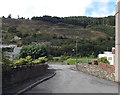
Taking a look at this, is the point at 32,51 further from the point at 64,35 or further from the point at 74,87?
the point at 64,35

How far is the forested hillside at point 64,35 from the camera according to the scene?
116 metres

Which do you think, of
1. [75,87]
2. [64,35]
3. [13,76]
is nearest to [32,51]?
[75,87]

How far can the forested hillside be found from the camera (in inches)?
4547

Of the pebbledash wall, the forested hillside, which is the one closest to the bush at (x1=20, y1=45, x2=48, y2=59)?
the pebbledash wall

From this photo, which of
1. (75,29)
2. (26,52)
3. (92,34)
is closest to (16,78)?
(26,52)

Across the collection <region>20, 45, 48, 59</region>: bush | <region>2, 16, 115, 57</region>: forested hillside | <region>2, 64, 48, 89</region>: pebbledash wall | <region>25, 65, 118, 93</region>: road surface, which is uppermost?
<region>2, 16, 115, 57</region>: forested hillside

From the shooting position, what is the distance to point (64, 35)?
487 ft

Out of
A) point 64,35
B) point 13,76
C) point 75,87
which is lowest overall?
point 75,87

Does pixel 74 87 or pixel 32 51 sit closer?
pixel 74 87

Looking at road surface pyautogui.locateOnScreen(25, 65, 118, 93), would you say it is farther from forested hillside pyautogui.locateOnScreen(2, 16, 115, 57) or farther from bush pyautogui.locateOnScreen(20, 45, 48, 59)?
forested hillside pyautogui.locateOnScreen(2, 16, 115, 57)

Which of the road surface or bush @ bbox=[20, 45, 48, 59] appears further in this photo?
bush @ bbox=[20, 45, 48, 59]

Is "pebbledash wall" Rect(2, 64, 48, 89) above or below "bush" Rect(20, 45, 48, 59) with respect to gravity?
below

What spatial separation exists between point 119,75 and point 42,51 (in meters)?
34.0

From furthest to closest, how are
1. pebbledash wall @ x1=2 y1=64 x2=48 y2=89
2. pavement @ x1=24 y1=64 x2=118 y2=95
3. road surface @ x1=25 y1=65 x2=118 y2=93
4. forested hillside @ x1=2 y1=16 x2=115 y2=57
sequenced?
forested hillside @ x1=2 y1=16 x2=115 y2=57 < road surface @ x1=25 y1=65 x2=118 y2=93 < pavement @ x1=24 y1=64 x2=118 y2=95 < pebbledash wall @ x1=2 y1=64 x2=48 y2=89
